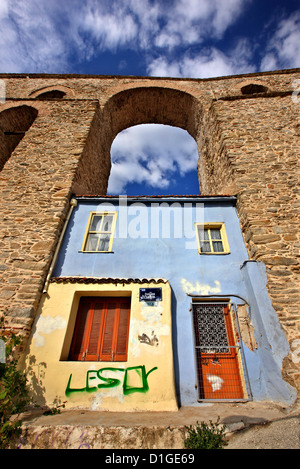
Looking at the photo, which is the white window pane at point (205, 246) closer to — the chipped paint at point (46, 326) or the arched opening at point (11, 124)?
the chipped paint at point (46, 326)

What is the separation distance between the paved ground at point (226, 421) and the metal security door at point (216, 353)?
39 cm

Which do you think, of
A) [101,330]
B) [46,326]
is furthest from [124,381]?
[46,326]

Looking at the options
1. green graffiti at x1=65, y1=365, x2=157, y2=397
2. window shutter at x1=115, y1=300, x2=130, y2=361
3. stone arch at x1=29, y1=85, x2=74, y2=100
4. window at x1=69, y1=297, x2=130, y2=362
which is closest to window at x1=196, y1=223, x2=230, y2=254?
window shutter at x1=115, y1=300, x2=130, y2=361

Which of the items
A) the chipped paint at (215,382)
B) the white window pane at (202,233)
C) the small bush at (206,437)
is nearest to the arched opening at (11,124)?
the white window pane at (202,233)

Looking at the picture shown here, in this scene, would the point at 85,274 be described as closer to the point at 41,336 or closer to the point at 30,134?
the point at 41,336

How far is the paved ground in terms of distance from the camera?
3.03m

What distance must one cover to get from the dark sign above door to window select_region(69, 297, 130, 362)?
624 mm

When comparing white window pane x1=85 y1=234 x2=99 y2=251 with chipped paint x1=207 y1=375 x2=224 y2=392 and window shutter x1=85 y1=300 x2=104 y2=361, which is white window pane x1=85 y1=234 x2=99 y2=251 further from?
chipped paint x1=207 y1=375 x2=224 y2=392

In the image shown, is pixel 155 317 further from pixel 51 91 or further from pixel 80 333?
pixel 51 91

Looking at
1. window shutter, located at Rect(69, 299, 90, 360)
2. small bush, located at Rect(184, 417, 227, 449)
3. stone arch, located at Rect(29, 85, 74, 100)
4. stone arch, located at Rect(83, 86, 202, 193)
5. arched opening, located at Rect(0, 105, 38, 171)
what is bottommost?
small bush, located at Rect(184, 417, 227, 449)

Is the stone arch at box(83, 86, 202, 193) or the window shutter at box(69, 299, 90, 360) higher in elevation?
the stone arch at box(83, 86, 202, 193)

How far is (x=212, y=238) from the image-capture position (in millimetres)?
6684

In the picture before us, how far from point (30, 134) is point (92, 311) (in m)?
7.58

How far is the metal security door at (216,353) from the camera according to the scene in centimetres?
481
